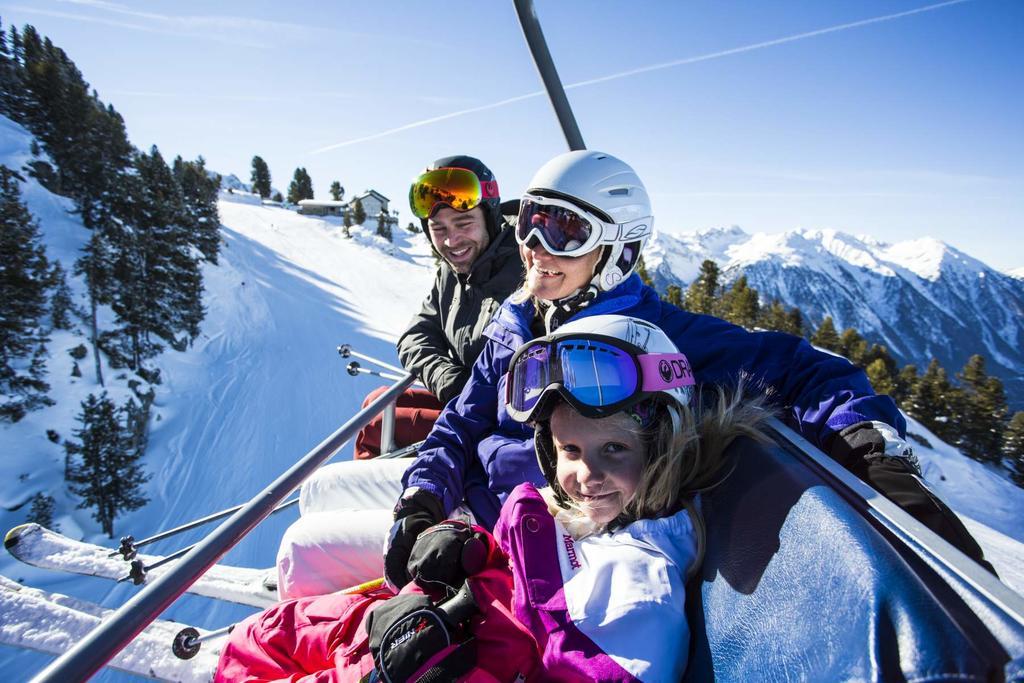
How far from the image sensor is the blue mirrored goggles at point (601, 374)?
5.18 feet

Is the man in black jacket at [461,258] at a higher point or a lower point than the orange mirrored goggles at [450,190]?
lower

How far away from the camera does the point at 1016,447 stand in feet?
116

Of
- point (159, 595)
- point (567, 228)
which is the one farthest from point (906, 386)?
point (159, 595)

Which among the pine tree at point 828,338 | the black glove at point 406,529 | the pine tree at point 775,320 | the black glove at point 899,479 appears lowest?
the pine tree at point 828,338

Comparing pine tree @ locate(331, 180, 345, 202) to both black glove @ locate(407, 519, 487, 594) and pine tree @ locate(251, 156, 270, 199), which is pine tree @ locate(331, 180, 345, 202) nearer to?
pine tree @ locate(251, 156, 270, 199)

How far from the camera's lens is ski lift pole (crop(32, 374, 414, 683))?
1.18 metres

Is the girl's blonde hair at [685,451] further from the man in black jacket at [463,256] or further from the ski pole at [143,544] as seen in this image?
the man in black jacket at [463,256]

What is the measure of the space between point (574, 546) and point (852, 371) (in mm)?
1272

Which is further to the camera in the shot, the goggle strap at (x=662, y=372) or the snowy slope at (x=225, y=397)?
the snowy slope at (x=225, y=397)

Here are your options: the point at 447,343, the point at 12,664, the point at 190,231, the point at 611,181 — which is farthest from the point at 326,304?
the point at 611,181

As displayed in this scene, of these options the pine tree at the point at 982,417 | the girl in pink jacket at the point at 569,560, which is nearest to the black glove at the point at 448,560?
the girl in pink jacket at the point at 569,560

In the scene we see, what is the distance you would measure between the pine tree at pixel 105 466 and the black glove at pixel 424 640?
499 inches

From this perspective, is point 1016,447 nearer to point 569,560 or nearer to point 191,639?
point 569,560

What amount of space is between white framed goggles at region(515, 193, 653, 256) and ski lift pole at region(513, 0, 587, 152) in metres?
2.12
